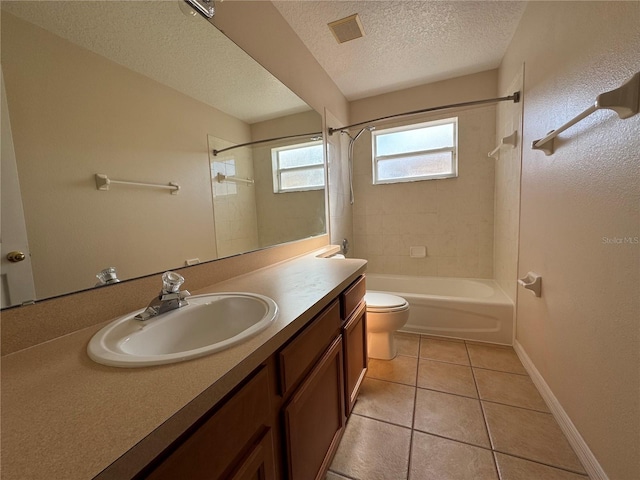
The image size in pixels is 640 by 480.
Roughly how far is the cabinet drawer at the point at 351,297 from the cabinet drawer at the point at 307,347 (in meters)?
0.08

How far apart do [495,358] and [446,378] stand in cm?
51

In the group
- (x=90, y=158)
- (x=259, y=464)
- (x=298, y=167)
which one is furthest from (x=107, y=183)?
(x=298, y=167)

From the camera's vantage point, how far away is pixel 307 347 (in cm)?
85

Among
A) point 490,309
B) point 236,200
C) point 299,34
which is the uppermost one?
point 299,34

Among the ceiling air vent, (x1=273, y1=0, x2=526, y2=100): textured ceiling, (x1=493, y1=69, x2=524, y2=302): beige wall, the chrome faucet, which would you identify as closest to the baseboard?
(x1=493, y1=69, x2=524, y2=302): beige wall

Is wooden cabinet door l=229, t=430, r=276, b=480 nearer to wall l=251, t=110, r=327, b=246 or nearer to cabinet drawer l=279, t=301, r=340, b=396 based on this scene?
cabinet drawer l=279, t=301, r=340, b=396

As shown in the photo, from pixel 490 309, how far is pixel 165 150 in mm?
2413

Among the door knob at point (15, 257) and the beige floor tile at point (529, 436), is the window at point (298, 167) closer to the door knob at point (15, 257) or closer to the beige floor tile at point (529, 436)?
→ the door knob at point (15, 257)

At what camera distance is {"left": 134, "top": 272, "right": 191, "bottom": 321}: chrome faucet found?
79cm

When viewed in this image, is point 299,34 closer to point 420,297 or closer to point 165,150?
point 165,150

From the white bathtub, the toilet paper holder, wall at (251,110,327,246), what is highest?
wall at (251,110,327,246)

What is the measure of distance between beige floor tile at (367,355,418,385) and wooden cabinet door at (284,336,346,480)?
0.66 meters

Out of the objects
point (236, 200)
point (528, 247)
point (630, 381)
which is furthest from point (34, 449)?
point (528, 247)

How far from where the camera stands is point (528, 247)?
172cm
